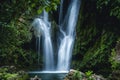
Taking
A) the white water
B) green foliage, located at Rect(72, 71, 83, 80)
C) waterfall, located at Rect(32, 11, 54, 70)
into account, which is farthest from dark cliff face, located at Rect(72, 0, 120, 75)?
green foliage, located at Rect(72, 71, 83, 80)

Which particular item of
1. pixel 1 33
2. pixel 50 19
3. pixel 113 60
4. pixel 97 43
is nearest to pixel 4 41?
pixel 1 33

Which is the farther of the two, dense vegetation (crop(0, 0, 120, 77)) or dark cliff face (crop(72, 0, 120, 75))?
dark cliff face (crop(72, 0, 120, 75))

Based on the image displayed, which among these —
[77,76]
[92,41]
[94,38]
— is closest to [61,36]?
[92,41]

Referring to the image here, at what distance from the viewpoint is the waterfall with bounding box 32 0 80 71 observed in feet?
66.5

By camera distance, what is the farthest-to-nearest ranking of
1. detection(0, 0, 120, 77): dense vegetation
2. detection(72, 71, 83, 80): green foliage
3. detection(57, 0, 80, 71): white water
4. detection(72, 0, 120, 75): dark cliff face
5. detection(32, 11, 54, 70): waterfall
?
detection(32, 11, 54, 70): waterfall, detection(57, 0, 80, 71): white water, detection(72, 0, 120, 75): dark cliff face, detection(0, 0, 120, 77): dense vegetation, detection(72, 71, 83, 80): green foliage

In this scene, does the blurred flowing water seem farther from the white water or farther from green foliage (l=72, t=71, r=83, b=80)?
green foliage (l=72, t=71, r=83, b=80)

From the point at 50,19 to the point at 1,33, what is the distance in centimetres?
1718

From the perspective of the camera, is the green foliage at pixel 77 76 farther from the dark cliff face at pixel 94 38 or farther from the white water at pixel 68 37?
the white water at pixel 68 37

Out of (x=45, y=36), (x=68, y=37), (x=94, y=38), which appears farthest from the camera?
(x=45, y=36)

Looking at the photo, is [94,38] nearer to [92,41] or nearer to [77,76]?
[92,41]

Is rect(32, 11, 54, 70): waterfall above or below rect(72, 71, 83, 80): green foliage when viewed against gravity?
above

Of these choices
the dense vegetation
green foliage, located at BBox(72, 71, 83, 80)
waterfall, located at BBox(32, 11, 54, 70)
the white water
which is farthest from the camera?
waterfall, located at BBox(32, 11, 54, 70)

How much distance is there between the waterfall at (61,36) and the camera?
2028cm

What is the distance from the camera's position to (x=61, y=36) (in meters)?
21.5
